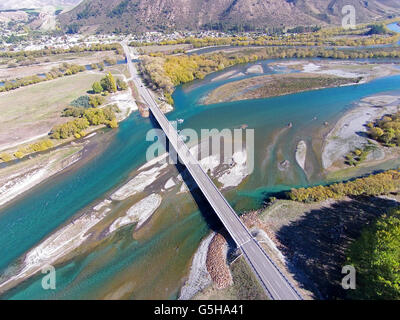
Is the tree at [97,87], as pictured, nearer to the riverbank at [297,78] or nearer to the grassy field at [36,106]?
the grassy field at [36,106]

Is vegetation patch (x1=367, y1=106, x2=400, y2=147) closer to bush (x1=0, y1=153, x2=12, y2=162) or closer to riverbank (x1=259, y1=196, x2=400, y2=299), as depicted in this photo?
riverbank (x1=259, y1=196, x2=400, y2=299)

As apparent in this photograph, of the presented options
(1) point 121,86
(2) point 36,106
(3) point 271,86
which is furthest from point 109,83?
(3) point 271,86

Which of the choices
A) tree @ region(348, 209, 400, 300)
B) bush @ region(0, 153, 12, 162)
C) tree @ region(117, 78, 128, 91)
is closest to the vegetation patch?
tree @ region(348, 209, 400, 300)

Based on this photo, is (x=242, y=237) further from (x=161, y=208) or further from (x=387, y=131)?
(x=387, y=131)

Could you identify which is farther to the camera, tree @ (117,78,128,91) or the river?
tree @ (117,78,128,91)

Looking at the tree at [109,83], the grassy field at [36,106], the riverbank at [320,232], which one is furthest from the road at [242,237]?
the tree at [109,83]
